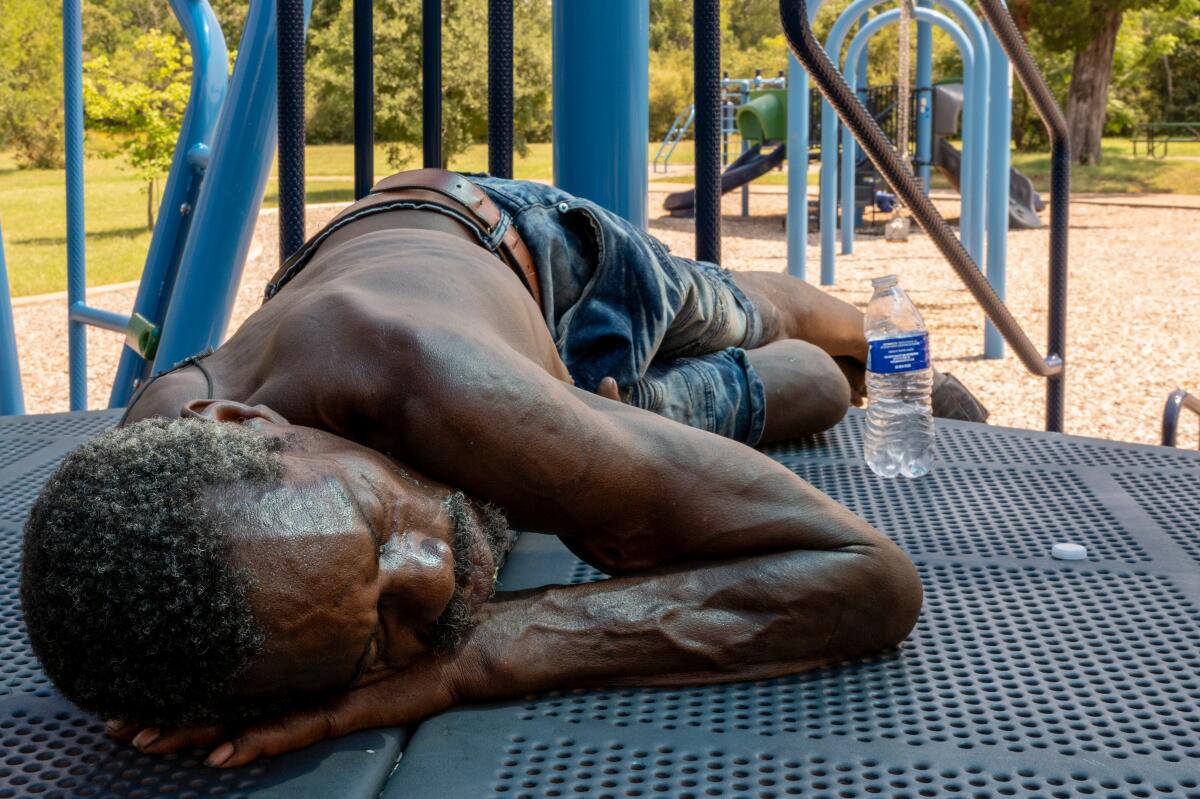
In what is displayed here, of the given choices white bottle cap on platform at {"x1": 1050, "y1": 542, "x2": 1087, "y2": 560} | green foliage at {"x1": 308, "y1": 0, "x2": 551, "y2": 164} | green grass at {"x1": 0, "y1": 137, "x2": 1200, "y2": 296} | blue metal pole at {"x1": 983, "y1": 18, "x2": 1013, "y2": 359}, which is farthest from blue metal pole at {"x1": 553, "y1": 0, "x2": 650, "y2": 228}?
green foliage at {"x1": 308, "y1": 0, "x2": 551, "y2": 164}

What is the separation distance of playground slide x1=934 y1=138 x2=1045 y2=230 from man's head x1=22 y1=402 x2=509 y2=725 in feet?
46.4

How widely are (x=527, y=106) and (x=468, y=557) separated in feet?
69.7

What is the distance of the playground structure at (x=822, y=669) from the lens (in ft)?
5.12

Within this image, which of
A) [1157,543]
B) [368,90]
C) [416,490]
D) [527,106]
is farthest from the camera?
[527,106]

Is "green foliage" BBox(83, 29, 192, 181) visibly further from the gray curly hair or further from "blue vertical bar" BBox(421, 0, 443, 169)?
the gray curly hair

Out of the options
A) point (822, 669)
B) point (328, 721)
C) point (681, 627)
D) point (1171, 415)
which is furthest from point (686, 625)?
point (1171, 415)

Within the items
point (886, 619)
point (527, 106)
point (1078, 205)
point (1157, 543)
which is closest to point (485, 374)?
point (886, 619)

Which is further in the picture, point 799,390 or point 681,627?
point 799,390

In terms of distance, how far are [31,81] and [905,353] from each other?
22.4 metres

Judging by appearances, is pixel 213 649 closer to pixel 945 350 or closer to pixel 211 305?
pixel 211 305

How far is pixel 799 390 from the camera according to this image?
3.15m

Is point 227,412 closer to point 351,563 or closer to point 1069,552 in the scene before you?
point 351,563

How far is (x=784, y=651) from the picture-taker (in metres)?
1.85

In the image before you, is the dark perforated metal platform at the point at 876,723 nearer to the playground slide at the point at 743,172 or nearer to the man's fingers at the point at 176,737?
the man's fingers at the point at 176,737
